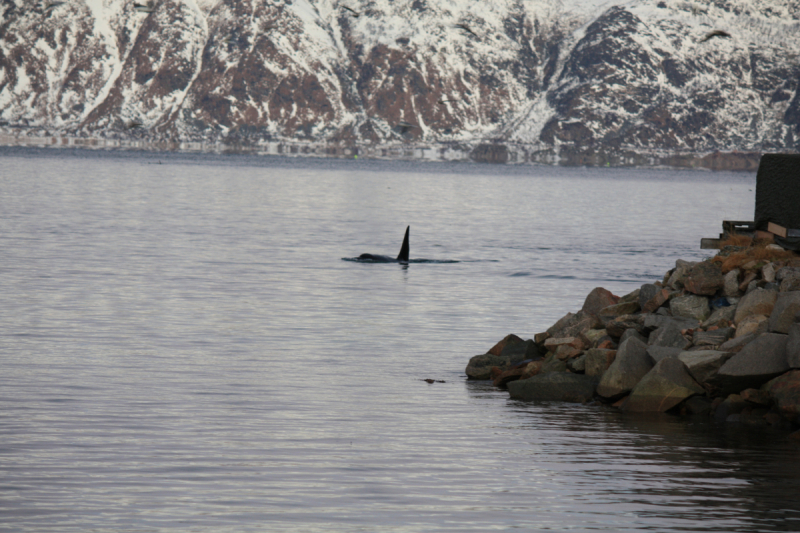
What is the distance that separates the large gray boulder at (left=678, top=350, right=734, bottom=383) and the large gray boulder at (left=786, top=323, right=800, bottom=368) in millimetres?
1076

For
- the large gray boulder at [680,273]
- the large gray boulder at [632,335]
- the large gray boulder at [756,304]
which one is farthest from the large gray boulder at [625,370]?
the large gray boulder at [680,273]

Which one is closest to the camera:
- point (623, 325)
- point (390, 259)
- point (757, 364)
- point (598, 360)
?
point (757, 364)

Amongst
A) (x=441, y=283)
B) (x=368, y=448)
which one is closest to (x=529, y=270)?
(x=441, y=283)

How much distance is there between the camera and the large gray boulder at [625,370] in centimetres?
1906

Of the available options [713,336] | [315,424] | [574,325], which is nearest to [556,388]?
[713,336]

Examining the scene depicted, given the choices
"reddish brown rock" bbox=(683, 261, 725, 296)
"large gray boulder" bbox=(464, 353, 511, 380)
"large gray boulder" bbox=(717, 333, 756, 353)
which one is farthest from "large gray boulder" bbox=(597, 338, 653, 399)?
"reddish brown rock" bbox=(683, 261, 725, 296)

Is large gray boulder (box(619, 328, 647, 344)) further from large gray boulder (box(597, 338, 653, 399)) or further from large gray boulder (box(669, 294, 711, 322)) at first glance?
large gray boulder (box(669, 294, 711, 322))

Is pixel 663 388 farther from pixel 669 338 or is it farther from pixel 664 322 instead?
pixel 664 322

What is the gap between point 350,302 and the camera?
3403 centimetres

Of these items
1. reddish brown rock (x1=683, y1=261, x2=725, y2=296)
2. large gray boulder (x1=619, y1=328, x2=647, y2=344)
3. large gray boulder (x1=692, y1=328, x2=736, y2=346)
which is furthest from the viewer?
reddish brown rock (x1=683, y1=261, x2=725, y2=296)

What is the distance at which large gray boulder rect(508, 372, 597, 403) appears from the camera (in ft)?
64.1

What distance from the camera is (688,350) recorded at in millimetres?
19406

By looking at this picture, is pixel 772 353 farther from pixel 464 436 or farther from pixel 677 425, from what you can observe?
pixel 464 436

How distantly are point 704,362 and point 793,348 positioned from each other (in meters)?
1.59
